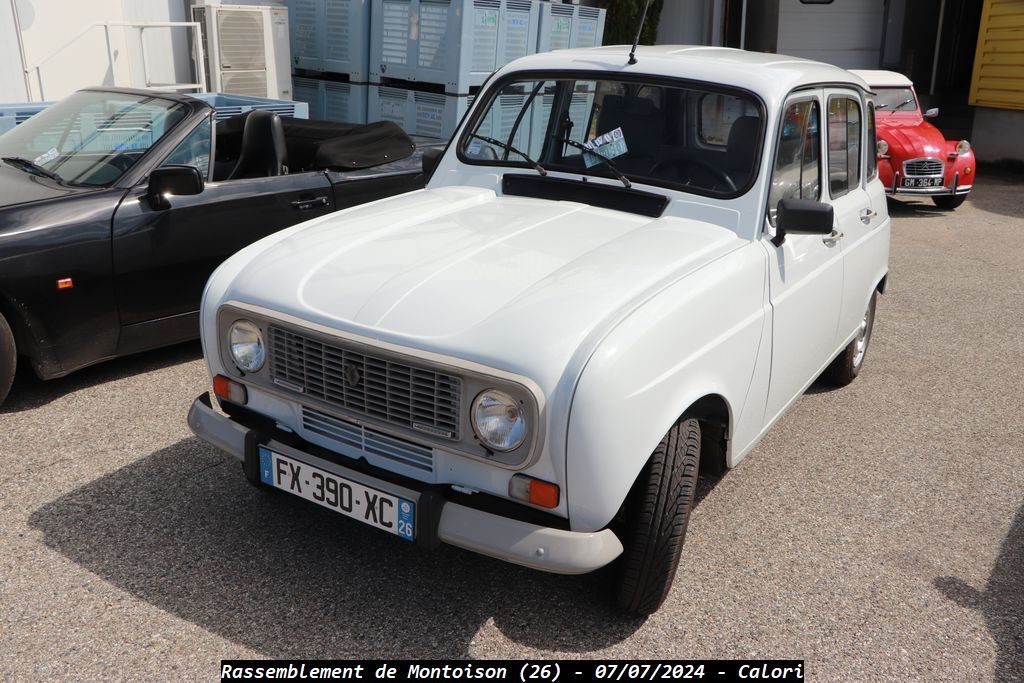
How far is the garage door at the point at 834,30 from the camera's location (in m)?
18.3

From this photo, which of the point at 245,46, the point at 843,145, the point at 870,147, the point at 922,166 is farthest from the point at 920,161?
the point at 245,46

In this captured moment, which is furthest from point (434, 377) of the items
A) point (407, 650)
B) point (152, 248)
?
point (152, 248)

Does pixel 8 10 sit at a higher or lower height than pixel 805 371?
higher

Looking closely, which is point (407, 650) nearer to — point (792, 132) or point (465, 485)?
point (465, 485)

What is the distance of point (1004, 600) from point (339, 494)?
239cm

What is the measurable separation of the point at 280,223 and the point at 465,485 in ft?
9.92

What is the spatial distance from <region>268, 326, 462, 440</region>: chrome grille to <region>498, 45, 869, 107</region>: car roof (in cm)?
194

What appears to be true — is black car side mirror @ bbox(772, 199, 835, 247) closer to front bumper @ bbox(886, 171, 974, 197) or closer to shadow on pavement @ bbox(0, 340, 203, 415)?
shadow on pavement @ bbox(0, 340, 203, 415)

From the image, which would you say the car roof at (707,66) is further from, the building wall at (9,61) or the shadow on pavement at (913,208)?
the shadow on pavement at (913,208)

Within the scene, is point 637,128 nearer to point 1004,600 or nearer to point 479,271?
point 479,271

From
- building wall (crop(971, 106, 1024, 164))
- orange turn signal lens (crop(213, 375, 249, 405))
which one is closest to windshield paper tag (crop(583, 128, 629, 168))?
orange turn signal lens (crop(213, 375, 249, 405))

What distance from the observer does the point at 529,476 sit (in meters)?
2.62

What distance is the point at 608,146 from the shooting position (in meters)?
3.97

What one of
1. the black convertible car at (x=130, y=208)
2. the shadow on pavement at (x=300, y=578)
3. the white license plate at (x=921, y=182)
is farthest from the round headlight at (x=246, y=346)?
the white license plate at (x=921, y=182)
